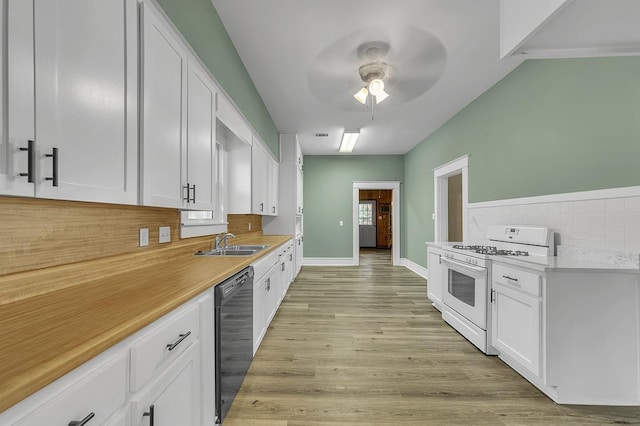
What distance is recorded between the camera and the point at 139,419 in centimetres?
→ 86

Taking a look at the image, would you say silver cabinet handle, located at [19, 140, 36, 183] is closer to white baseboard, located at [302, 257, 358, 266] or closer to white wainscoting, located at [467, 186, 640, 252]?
white wainscoting, located at [467, 186, 640, 252]

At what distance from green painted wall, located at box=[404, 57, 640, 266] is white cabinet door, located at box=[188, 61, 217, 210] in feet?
9.73

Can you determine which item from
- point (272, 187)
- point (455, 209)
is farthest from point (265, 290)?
point (455, 209)

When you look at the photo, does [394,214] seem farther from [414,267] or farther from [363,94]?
[363,94]

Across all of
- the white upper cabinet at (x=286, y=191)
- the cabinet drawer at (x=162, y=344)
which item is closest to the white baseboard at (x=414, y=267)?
the white upper cabinet at (x=286, y=191)

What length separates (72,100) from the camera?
99 cm

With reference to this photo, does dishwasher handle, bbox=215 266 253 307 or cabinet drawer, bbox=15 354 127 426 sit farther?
dishwasher handle, bbox=215 266 253 307

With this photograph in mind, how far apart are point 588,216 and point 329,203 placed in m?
5.28

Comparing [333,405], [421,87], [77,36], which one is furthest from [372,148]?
[77,36]

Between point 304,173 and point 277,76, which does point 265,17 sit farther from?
point 304,173

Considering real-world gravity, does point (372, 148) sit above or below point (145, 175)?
above

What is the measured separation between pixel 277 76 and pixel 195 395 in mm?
3221

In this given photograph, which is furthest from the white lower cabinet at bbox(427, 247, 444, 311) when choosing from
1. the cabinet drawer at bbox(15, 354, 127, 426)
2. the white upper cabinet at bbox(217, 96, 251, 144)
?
the cabinet drawer at bbox(15, 354, 127, 426)

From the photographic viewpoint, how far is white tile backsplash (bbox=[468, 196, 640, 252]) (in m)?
1.88
